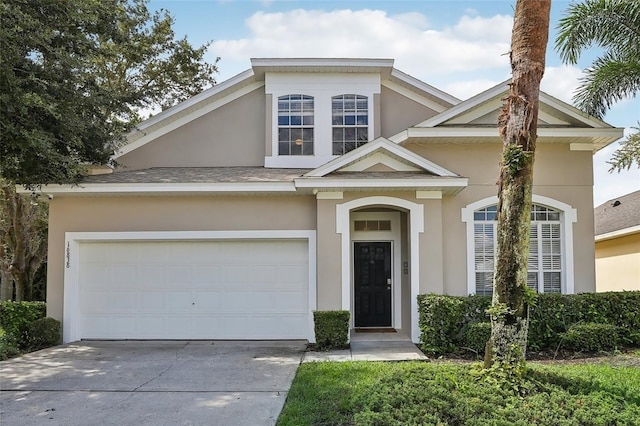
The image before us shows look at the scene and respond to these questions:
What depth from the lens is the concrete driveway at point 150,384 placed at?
632cm

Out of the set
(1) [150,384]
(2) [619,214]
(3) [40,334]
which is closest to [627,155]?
(2) [619,214]

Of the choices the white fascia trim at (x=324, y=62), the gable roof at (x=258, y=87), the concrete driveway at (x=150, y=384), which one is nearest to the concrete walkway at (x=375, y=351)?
the concrete driveway at (x=150, y=384)

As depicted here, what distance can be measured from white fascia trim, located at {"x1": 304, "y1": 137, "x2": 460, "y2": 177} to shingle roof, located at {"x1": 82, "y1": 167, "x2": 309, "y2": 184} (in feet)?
3.00

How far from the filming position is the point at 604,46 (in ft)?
40.3

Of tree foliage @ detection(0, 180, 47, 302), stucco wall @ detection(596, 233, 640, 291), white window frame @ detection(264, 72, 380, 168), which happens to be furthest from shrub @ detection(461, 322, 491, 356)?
tree foliage @ detection(0, 180, 47, 302)

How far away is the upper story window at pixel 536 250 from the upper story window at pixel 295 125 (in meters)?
4.66

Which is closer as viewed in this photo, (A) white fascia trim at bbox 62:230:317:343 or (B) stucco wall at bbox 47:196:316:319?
(A) white fascia trim at bbox 62:230:317:343

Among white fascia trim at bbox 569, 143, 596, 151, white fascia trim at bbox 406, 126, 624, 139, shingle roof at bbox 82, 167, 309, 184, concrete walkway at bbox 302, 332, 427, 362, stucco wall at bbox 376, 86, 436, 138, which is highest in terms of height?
Result: stucco wall at bbox 376, 86, 436, 138

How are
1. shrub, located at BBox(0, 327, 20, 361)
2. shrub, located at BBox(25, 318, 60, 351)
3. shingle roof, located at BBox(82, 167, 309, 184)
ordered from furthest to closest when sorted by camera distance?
shingle roof, located at BBox(82, 167, 309, 184), shrub, located at BBox(25, 318, 60, 351), shrub, located at BBox(0, 327, 20, 361)

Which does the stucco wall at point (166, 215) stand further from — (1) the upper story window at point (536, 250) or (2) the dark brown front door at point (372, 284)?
(1) the upper story window at point (536, 250)

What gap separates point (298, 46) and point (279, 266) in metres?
6.33

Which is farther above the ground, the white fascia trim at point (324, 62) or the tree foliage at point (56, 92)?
the white fascia trim at point (324, 62)

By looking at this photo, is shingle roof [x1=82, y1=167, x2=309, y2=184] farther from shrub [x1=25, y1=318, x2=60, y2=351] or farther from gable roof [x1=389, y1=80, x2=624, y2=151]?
shrub [x1=25, y1=318, x2=60, y2=351]

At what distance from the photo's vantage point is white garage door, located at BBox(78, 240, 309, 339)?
456 inches
